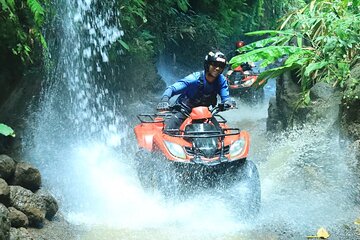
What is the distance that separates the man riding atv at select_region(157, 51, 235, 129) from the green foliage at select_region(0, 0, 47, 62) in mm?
1908

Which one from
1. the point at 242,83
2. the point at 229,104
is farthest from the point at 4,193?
the point at 242,83

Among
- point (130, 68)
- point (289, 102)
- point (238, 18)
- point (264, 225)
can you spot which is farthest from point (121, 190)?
point (238, 18)

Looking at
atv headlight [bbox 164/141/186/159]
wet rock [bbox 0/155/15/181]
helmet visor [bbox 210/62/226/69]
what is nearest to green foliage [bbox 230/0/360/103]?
helmet visor [bbox 210/62/226/69]

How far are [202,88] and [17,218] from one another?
303 centimetres

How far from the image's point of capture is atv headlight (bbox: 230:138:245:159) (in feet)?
17.5

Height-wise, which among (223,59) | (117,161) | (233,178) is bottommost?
(117,161)

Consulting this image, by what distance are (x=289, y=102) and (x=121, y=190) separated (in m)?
4.20

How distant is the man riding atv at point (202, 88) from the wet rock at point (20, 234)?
2.39 m

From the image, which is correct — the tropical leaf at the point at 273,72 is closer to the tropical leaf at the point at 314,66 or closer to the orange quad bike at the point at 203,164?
the tropical leaf at the point at 314,66

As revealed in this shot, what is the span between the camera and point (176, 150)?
17.1 feet

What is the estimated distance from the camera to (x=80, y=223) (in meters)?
5.10

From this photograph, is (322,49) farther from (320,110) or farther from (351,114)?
(351,114)

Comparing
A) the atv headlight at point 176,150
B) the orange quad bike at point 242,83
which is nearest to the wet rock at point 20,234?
the atv headlight at point 176,150

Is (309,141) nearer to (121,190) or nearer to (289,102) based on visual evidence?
(289,102)
